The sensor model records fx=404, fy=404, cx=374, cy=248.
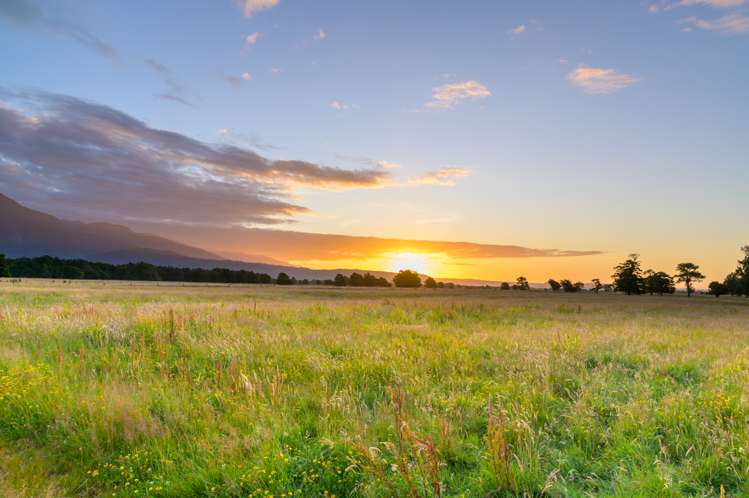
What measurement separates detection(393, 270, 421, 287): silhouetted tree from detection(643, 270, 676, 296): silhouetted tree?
59432mm

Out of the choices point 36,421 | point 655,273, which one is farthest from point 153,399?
point 655,273

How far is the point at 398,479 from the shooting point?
3.84 metres

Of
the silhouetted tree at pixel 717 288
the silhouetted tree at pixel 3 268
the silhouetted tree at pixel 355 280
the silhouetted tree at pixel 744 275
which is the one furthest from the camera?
the silhouetted tree at pixel 355 280

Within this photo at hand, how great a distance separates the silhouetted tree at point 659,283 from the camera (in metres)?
95.4

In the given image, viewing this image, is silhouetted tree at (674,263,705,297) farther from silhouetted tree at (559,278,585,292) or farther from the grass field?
the grass field

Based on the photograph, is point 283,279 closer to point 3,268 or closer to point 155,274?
point 155,274

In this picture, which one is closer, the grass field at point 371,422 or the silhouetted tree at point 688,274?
the grass field at point 371,422

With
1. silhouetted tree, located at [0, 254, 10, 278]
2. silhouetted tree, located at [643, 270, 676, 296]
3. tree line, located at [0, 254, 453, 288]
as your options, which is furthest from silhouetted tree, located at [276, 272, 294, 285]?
silhouetted tree, located at [643, 270, 676, 296]

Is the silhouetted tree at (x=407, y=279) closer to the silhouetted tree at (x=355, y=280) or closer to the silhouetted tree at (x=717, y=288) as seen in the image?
the silhouetted tree at (x=355, y=280)

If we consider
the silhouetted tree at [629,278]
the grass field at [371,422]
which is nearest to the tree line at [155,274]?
the silhouetted tree at [629,278]

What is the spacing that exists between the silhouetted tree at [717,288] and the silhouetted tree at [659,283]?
709 centimetres

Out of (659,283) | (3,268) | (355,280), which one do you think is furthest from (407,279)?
(3,268)

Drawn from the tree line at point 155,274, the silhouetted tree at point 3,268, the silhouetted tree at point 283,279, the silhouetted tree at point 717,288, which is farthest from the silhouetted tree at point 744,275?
the silhouetted tree at point 3,268

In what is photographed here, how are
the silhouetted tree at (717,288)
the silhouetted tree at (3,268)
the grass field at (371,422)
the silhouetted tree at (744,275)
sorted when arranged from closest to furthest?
the grass field at (371,422)
the silhouetted tree at (744,275)
the silhouetted tree at (717,288)
the silhouetted tree at (3,268)
